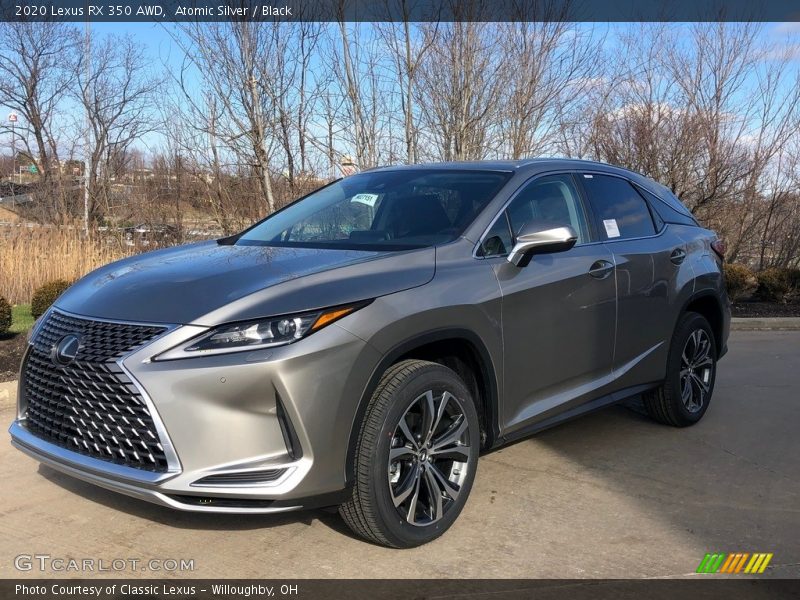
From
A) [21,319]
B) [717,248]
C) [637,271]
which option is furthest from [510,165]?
[21,319]

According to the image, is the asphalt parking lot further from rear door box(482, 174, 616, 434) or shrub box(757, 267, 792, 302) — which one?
shrub box(757, 267, 792, 302)

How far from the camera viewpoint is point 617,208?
5.02 metres

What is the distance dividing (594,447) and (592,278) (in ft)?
4.25

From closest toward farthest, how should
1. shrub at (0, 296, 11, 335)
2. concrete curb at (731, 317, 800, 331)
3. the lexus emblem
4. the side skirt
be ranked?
the lexus emblem, the side skirt, shrub at (0, 296, 11, 335), concrete curb at (731, 317, 800, 331)

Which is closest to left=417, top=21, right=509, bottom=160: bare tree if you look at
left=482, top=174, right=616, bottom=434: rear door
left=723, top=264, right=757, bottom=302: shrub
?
left=723, top=264, right=757, bottom=302: shrub

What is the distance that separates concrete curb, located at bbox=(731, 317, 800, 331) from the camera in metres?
10.1

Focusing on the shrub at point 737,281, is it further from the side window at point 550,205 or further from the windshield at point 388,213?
the windshield at point 388,213

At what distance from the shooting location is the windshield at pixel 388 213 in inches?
159

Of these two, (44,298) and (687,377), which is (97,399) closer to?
(687,377)

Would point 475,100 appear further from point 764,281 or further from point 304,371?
point 304,371

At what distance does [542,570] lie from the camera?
3.37 m

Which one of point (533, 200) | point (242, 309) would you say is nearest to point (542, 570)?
point (242, 309)

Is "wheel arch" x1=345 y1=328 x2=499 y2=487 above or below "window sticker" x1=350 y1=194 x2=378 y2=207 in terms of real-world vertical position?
below

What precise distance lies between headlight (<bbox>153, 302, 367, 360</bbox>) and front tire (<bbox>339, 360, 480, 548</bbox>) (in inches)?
18.2
